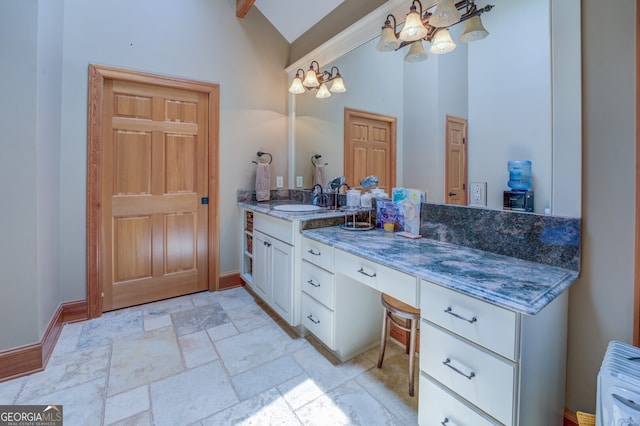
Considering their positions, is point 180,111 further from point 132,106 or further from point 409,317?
point 409,317

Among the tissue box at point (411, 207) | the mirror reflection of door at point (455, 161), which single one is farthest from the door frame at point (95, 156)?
the mirror reflection of door at point (455, 161)

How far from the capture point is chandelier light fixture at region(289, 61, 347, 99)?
102 inches

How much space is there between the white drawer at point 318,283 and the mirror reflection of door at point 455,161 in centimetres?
86

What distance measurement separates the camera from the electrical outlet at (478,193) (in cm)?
154

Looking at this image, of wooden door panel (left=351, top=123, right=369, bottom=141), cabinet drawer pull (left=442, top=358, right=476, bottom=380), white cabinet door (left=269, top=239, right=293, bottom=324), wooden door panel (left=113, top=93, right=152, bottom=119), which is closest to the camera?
cabinet drawer pull (left=442, top=358, right=476, bottom=380)

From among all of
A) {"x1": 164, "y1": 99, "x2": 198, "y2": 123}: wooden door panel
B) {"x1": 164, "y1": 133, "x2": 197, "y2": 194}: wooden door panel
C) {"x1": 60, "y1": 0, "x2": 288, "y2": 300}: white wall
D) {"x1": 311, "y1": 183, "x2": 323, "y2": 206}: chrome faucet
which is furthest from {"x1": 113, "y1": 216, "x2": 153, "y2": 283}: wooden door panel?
{"x1": 311, "y1": 183, "x2": 323, "y2": 206}: chrome faucet

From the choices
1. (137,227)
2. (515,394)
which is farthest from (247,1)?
(515,394)

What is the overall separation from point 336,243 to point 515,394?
102 cm

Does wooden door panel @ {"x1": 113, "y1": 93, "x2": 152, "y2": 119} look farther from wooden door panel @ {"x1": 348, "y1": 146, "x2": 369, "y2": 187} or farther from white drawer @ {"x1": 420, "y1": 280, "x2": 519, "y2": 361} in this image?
white drawer @ {"x1": 420, "y1": 280, "x2": 519, "y2": 361}

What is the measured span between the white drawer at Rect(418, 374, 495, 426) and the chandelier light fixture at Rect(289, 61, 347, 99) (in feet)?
7.49

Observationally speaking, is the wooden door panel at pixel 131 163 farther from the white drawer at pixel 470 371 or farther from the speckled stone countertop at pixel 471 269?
the white drawer at pixel 470 371

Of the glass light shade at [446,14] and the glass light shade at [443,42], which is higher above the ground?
the glass light shade at [446,14]

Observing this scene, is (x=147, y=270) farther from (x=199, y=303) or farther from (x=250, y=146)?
(x=250, y=146)

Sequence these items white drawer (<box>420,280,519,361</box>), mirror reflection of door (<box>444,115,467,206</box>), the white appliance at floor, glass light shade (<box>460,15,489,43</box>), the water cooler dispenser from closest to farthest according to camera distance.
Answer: the white appliance at floor → white drawer (<box>420,280,519,361</box>) → the water cooler dispenser → glass light shade (<box>460,15,489,43</box>) → mirror reflection of door (<box>444,115,467,206</box>)
